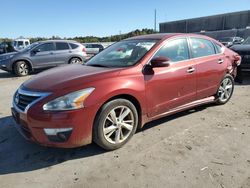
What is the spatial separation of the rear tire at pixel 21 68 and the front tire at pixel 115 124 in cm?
892

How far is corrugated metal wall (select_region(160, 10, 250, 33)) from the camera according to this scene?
161ft

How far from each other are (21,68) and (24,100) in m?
8.63

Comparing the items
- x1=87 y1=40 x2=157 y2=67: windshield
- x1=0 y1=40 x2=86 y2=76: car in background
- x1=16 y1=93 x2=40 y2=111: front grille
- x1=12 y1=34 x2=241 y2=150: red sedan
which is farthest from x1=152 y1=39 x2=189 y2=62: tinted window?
x1=0 y1=40 x2=86 y2=76: car in background

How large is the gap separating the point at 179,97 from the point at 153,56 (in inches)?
34.5

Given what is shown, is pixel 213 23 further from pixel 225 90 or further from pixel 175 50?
pixel 175 50

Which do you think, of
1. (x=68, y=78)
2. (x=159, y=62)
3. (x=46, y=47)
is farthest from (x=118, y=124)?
(x=46, y=47)

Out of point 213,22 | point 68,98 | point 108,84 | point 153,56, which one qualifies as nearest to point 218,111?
point 153,56

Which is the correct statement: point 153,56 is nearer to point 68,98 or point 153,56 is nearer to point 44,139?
point 68,98

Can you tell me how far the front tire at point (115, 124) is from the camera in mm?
3414

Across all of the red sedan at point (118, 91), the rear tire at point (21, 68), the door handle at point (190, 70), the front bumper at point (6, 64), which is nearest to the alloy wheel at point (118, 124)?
the red sedan at point (118, 91)

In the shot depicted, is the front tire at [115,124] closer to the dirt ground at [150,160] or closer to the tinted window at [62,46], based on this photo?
the dirt ground at [150,160]

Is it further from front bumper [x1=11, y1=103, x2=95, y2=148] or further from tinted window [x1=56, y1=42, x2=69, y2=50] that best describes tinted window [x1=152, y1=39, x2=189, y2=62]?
tinted window [x1=56, y1=42, x2=69, y2=50]

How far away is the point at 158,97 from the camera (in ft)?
13.4

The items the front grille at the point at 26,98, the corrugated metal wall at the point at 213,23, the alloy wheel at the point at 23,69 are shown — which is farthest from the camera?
the corrugated metal wall at the point at 213,23
